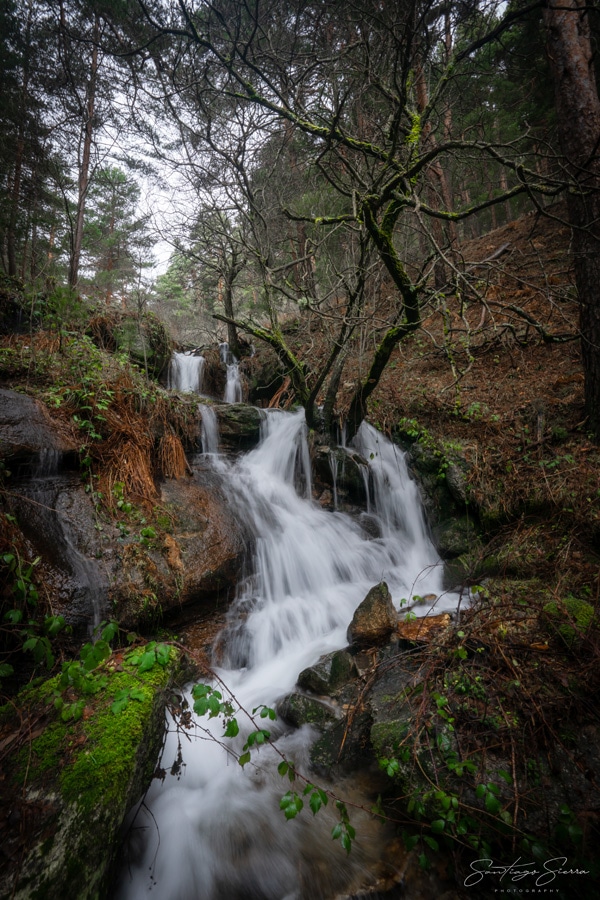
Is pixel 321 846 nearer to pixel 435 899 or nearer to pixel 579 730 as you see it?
pixel 435 899

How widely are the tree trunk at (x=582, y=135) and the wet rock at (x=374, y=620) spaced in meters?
3.49

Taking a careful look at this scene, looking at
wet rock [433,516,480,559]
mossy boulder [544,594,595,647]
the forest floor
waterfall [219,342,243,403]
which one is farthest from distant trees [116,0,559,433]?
mossy boulder [544,594,595,647]

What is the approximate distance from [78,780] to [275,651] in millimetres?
2575

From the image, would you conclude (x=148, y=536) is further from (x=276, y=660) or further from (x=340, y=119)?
(x=340, y=119)

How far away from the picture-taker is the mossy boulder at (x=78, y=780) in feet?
4.75

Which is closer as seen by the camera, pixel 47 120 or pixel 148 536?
pixel 148 536

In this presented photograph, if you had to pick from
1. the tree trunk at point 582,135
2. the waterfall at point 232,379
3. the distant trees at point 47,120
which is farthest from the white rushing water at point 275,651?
the distant trees at point 47,120

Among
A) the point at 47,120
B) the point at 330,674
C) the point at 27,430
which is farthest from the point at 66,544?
the point at 47,120

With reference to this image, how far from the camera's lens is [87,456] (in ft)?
12.3

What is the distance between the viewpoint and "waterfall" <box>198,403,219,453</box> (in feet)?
20.7

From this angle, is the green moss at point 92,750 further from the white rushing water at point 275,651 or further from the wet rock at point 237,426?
the wet rock at point 237,426

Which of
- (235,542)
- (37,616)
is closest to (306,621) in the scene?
(235,542)

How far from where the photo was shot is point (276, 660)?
3959 millimetres

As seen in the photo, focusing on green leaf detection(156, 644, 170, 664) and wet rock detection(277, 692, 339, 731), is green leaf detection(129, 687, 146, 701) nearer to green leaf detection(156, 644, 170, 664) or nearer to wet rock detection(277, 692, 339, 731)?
green leaf detection(156, 644, 170, 664)
